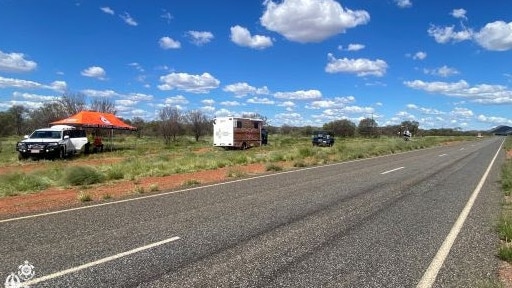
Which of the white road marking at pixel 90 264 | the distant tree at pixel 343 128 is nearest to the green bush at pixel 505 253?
the white road marking at pixel 90 264

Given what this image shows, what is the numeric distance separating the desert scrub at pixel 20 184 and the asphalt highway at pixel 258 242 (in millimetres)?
4903

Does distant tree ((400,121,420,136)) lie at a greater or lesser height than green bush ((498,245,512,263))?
greater

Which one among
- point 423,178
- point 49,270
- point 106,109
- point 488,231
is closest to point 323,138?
point 106,109

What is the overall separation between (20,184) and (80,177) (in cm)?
183

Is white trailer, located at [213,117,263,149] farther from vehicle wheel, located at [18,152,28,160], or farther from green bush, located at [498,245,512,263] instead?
green bush, located at [498,245,512,263]

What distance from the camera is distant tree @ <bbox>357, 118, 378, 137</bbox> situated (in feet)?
441

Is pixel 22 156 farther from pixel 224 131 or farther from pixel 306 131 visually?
pixel 306 131

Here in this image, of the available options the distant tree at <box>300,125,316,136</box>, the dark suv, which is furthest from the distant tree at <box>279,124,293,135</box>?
the dark suv

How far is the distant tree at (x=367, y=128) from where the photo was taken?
134 m

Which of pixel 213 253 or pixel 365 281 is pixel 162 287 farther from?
pixel 365 281

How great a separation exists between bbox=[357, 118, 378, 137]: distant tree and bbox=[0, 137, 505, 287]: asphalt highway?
125m

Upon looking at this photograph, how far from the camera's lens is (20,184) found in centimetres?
1485

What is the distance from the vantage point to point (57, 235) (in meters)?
7.27

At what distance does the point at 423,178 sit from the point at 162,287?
14.1 meters
